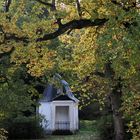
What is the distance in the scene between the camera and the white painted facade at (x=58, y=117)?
149ft

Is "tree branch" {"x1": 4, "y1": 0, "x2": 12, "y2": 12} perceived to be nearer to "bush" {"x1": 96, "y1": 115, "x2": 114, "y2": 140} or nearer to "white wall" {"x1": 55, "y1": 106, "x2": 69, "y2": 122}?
"bush" {"x1": 96, "y1": 115, "x2": 114, "y2": 140}

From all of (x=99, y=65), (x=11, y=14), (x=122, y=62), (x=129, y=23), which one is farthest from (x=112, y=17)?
(x=99, y=65)

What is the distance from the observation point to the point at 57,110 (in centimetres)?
4800

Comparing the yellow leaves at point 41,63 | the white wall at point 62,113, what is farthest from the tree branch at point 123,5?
the white wall at point 62,113

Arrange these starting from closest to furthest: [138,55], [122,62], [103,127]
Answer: [138,55], [122,62], [103,127]

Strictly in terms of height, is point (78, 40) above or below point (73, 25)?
above

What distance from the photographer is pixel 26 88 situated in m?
25.3

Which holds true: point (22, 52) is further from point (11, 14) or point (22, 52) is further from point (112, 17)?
point (112, 17)

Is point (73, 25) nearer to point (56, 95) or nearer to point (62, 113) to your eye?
point (56, 95)

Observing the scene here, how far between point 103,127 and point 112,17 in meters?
17.2

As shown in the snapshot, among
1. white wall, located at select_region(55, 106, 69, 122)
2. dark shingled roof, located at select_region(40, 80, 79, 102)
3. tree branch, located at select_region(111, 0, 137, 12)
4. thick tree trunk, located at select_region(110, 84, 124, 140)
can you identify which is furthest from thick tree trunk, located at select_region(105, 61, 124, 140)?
white wall, located at select_region(55, 106, 69, 122)

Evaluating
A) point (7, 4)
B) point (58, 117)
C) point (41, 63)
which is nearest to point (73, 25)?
point (7, 4)

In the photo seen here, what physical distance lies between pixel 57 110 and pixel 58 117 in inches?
30.9

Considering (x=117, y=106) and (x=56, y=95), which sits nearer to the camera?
(x=117, y=106)
